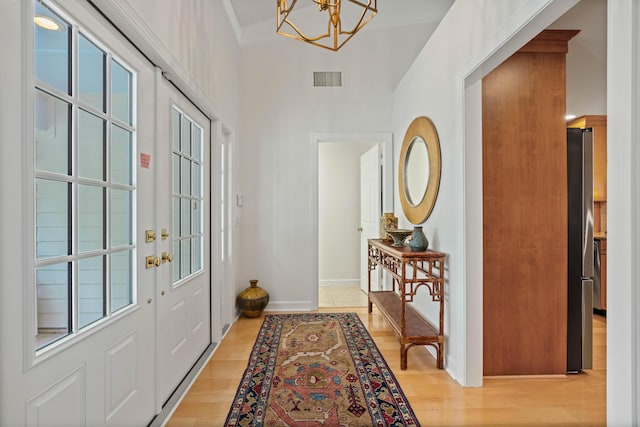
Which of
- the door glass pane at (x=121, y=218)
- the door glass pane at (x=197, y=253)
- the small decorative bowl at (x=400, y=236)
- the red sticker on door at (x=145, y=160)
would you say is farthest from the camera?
the small decorative bowl at (x=400, y=236)

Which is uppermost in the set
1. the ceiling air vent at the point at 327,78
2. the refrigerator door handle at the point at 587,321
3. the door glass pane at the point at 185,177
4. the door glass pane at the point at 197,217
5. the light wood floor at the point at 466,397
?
the ceiling air vent at the point at 327,78

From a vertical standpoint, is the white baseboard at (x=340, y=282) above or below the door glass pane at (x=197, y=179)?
below

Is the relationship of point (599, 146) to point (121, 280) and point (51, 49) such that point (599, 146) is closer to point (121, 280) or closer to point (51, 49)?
point (121, 280)

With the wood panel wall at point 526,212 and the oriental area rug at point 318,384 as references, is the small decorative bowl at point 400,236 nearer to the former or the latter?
the wood panel wall at point 526,212

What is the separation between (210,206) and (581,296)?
2.95m

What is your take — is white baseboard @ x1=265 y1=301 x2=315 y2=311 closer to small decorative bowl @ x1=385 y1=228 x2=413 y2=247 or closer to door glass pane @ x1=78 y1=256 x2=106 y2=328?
small decorative bowl @ x1=385 y1=228 x2=413 y2=247

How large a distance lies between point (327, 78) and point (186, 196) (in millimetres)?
2532

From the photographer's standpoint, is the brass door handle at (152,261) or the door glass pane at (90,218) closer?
the door glass pane at (90,218)

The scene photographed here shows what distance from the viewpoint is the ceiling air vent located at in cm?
427

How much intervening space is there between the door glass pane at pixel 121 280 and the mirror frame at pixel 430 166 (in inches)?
87.6

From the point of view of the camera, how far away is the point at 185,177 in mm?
2533

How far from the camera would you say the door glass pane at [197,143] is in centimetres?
273

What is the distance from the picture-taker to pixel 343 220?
558 centimetres
